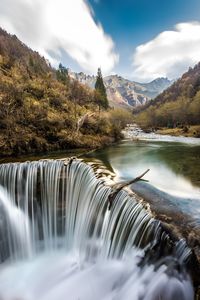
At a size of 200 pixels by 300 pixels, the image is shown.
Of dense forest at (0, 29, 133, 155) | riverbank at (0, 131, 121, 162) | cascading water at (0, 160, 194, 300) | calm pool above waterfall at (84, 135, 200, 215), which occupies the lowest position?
cascading water at (0, 160, 194, 300)

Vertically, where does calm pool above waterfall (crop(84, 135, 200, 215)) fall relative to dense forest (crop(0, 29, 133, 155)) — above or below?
below

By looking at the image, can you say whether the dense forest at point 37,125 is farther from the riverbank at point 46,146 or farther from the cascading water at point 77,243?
the cascading water at point 77,243

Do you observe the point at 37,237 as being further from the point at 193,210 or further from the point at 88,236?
the point at 193,210

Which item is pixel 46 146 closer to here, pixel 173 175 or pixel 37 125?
pixel 37 125

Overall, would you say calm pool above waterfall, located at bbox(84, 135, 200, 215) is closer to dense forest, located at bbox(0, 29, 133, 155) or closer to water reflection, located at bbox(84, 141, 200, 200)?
water reflection, located at bbox(84, 141, 200, 200)

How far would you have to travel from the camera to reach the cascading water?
5332mm

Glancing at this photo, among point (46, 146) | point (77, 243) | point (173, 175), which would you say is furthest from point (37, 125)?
point (77, 243)

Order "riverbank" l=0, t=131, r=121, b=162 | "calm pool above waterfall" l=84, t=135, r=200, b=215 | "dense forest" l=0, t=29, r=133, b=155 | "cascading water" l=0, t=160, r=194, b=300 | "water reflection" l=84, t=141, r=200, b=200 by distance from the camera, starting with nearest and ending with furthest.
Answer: "cascading water" l=0, t=160, r=194, b=300 → "calm pool above waterfall" l=84, t=135, r=200, b=215 → "water reflection" l=84, t=141, r=200, b=200 → "riverbank" l=0, t=131, r=121, b=162 → "dense forest" l=0, t=29, r=133, b=155

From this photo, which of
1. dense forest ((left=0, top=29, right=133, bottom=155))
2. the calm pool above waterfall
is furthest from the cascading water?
dense forest ((left=0, top=29, right=133, bottom=155))

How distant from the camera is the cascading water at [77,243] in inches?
210

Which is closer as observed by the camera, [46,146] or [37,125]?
[46,146]

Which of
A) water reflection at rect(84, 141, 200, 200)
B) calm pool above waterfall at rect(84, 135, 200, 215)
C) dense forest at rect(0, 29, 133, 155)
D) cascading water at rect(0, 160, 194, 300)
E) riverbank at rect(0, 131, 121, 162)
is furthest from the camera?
dense forest at rect(0, 29, 133, 155)

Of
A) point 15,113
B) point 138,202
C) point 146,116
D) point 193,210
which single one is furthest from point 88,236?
point 146,116

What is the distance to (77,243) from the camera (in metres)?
8.03
